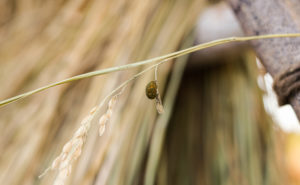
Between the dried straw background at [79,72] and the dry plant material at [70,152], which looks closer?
the dry plant material at [70,152]

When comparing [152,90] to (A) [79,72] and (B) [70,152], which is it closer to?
(B) [70,152]

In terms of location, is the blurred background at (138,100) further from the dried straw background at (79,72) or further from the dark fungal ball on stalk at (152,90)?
the dark fungal ball on stalk at (152,90)

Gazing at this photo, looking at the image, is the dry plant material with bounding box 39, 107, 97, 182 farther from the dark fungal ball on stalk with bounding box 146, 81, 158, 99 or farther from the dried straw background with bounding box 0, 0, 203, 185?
the dried straw background with bounding box 0, 0, 203, 185

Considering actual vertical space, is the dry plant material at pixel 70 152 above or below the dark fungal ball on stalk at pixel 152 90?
above

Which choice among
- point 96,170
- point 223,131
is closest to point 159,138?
point 96,170

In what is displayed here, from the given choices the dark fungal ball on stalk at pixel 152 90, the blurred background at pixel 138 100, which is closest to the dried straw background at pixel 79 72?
the blurred background at pixel 138 100

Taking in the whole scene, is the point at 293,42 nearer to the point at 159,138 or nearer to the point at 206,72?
the point at 159,138

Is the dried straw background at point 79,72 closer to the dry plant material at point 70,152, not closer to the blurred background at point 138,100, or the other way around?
the blurred background at point 138,100

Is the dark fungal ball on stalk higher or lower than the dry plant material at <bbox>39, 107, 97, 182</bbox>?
lower

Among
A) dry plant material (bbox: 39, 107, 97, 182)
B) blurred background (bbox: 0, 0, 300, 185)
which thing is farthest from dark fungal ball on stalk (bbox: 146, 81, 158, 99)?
blurred background (bbox: 0, 0, 300, 185)

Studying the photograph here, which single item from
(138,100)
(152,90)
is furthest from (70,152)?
(138,100)
